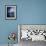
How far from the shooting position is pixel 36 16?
491 cm

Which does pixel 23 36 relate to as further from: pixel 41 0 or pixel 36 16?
pixel 41 0

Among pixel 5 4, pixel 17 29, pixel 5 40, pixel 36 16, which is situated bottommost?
pixel 5 40

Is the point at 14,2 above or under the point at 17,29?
above

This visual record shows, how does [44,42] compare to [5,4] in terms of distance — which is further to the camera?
[5,4]

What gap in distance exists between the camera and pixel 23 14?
4914mm

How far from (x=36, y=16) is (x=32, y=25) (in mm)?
368

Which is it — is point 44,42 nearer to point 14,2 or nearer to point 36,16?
point 36,16

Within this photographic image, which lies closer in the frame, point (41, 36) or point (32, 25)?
point (41, 36)

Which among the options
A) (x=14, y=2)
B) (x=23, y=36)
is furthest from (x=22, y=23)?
(x=14, y=2)

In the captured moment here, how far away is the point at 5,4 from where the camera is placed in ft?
16.0

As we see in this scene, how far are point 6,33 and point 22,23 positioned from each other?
2.28 ft

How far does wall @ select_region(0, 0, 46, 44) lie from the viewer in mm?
4895

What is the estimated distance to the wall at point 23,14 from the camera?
489cm

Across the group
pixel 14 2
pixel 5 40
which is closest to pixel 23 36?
pixel 5 40
